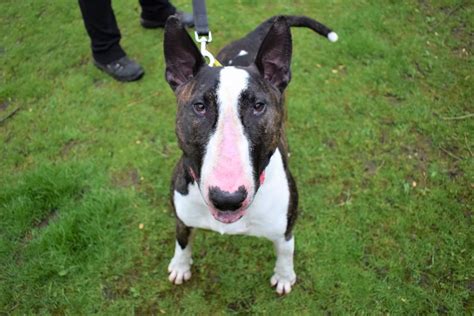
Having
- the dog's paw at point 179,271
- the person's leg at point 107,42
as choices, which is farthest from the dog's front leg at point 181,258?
the person's leg at point 107,42

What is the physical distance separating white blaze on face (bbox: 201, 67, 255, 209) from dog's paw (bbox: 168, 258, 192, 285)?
128 cm

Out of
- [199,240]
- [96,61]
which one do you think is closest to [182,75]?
[199,240]

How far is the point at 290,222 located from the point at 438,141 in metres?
2.03

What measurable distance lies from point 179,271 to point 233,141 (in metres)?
1.50

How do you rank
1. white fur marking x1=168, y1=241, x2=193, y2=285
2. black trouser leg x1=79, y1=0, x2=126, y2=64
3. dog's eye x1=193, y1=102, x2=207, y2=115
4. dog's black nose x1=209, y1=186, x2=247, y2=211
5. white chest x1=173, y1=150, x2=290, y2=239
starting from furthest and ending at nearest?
black trouser leg x1=79, y1=0, x2=126, y2=64 < white fur marking x1=168, y1=241, x2=193, y2=285 < white chest x1=173, y1=150, x2=290, y2=239 < dog's eye x1=193, y1=102, x2=207, y2=115 < dog's black nose x1=209, y1=186, x2=247, y2=211

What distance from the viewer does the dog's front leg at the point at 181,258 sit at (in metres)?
2.74

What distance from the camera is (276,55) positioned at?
221 centimetres

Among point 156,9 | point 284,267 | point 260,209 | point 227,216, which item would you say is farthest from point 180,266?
point 156,9

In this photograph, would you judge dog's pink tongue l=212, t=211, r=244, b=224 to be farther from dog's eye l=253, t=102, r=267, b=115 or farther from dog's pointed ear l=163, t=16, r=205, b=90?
dog's pointed ear l=163, t=16, r=205, b=90

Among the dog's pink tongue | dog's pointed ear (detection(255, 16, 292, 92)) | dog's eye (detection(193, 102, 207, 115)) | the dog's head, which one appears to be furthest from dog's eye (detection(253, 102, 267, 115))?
the dog's pink tongue

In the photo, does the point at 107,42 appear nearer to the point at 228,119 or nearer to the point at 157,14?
the point at 157,14

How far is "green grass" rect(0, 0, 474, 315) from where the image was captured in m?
2.97

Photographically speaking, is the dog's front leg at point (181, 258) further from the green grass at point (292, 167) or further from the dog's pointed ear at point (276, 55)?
the dog's pointed ear at point (276, 55)

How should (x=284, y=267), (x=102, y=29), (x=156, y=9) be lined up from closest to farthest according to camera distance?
(x=284, y=267)
(x=102, y=29)
(x=156, y=9)
